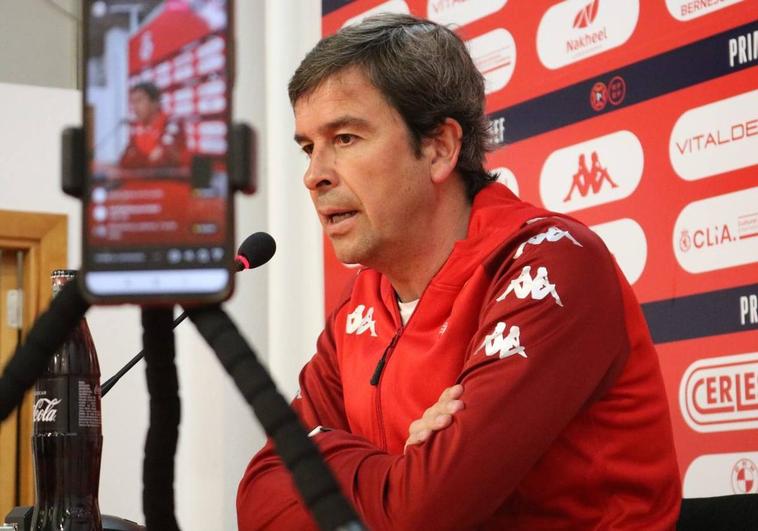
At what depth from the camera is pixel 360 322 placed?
174cm

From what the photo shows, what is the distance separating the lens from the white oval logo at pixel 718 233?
2.17 meters

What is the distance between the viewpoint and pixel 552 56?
267 centimetres

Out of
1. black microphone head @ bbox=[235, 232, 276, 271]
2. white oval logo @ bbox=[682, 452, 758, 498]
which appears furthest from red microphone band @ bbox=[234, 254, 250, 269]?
white oval logo @ bbox=[682, 452, 758, 498]

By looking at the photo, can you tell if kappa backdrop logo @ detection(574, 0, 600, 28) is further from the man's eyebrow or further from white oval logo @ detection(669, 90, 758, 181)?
the man's eyebrow

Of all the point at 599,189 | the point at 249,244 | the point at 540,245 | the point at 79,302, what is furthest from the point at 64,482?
the point at 599,189

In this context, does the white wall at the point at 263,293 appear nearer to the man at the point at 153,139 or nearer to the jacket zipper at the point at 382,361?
the jacket zipper at the point at 382,361

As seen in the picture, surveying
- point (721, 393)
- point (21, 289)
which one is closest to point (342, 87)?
point (721, 393)

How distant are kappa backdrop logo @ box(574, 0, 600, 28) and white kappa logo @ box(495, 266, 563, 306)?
128cm

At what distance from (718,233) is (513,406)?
104 cm

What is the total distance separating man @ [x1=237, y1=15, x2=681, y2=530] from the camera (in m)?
1.35

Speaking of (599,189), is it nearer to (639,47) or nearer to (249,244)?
(639,47)

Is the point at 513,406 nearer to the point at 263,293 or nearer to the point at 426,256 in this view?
the point at 426,256

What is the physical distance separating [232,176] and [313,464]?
0.48ft

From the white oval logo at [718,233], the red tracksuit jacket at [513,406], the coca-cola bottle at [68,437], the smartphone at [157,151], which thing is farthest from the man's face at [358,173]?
the smartphone at [157,151]
